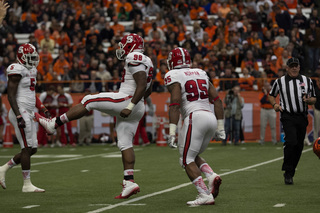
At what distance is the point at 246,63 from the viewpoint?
22609 millimetres

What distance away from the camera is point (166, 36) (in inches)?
980

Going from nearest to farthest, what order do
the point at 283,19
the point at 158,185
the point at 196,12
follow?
the point at 158,185 → the point at 283,19 → the point at 196,12

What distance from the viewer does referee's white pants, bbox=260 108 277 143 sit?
2061 centimetres

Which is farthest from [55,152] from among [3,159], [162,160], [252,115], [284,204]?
[284,204]

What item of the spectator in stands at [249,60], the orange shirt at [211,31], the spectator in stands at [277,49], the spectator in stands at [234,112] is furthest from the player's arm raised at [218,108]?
the orange shirt at [211,31]

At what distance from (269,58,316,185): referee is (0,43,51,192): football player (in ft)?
11.5

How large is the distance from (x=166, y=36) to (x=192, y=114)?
16951mm

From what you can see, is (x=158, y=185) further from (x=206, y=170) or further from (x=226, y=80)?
(x=226, y=80)

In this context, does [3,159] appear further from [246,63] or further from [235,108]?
[246,63]

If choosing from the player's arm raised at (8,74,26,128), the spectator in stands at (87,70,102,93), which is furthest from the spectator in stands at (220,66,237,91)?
the player's arm raised at (8,74,26,128)

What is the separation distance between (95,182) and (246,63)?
12.5m

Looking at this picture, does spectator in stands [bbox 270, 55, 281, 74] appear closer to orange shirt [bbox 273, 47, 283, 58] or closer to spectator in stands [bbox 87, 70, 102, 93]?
orange shirt [bbox 273, 47, 283, 58]

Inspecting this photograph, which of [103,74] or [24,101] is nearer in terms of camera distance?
[24,101]

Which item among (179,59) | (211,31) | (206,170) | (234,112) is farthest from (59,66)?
(206,170)
